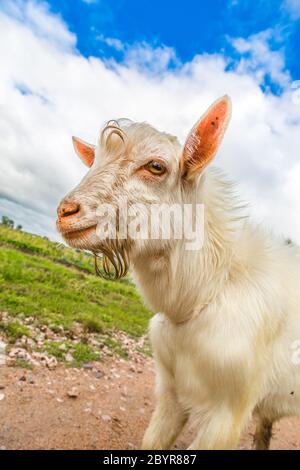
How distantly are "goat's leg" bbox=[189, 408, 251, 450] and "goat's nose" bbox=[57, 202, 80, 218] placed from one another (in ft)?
5.93

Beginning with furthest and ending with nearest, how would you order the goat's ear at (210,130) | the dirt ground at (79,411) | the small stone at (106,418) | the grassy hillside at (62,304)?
the grassy hillside at (62,304)
the small stone at (106,418)
the dirt ground at (79,411)
the goat's ear at (210,130)

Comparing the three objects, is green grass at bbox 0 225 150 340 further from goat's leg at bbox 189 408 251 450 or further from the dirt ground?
goat's leg at bbox 189 408 251 450

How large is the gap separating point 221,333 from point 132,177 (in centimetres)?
131

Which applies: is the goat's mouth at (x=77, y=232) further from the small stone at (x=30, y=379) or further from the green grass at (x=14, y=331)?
the green grass at (x=14, y=331)

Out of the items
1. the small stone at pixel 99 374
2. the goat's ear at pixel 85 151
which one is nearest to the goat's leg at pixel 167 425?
the goat's ear at pixel 85 151

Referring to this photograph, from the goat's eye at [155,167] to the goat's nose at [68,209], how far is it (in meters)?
0.60

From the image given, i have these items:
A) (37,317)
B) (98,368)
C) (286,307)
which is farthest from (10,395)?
(286,307)

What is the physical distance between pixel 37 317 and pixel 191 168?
5.29m

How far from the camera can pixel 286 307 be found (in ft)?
9.80

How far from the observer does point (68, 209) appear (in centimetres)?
226

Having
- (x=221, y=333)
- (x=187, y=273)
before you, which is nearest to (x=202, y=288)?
(x=187, y=273)

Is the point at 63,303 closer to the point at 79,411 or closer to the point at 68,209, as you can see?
the point at 79,411

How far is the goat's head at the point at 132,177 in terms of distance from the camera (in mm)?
2307

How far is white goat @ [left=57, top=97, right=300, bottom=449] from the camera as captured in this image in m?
2.44
